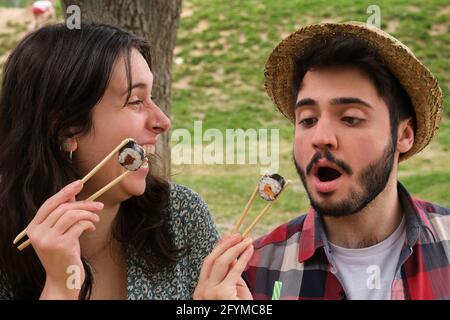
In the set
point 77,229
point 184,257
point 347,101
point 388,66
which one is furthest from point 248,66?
point 77,229

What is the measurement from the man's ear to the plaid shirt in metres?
0.15

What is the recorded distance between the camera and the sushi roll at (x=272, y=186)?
2307 mm

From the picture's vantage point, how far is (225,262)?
2021 mm

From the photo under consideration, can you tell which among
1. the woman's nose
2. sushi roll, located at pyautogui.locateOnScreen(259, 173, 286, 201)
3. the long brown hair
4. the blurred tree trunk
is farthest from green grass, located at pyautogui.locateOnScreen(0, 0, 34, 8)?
sushi roll, located at pyautogui.locateOnScreen(259, 173, 286, 201)

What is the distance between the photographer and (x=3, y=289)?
2625 mm

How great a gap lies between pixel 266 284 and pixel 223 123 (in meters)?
8.36

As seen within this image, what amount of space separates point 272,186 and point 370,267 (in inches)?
16.1

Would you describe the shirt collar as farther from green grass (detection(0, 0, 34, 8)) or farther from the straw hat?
green grass (detection(0, 0, 34, 8))

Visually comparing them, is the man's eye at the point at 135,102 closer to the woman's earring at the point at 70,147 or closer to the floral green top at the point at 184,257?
the woman's earring at the point at 70,147

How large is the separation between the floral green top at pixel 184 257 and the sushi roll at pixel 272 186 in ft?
2.13

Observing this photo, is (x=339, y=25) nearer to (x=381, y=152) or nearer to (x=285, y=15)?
(x=381, y=152)

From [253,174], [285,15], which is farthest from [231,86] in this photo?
[253,174]

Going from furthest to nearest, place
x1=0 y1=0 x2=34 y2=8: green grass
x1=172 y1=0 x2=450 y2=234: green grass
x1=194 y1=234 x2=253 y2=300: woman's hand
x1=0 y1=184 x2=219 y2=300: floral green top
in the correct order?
x1=0 y1=0 x2=34 y2=8: green grass
x1=172 y1=0 x2=450 y2=234: green grass
x1=0 y1=184 x2=219 y2=300: floral green top
x1=194 y1=234 x2=253 y2=300: woman's hand

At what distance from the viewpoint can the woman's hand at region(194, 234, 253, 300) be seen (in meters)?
2.02
